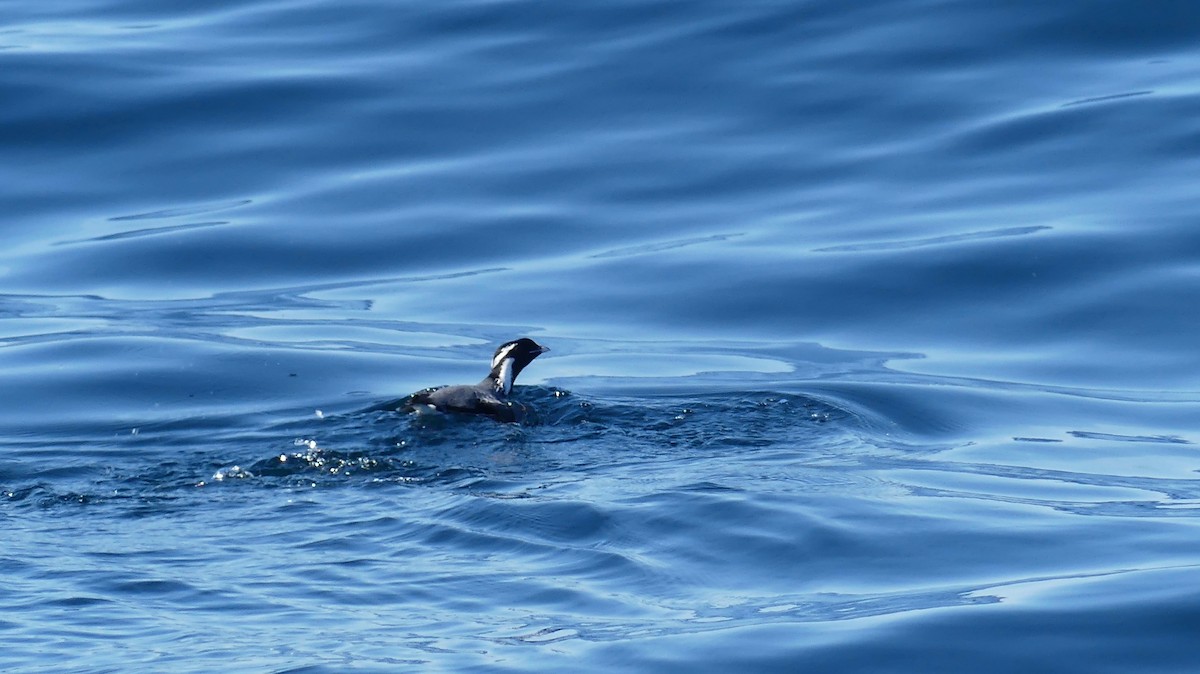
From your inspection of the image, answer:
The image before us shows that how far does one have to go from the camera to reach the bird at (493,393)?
11117mm

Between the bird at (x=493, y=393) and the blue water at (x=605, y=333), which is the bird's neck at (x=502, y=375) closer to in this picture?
the bird at (x=493, y=393)

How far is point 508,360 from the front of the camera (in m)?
11.9

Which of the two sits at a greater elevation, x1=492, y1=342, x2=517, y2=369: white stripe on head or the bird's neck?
x1=492, y1=342, x2=517, y2=369: white stripe on head

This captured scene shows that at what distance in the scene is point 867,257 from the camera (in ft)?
46.2

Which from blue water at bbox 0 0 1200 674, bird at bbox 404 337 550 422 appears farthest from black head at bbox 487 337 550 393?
blue water at bbox 0 0 1200 674

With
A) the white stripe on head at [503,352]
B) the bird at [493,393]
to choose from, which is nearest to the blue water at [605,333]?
the bird at [493,393]

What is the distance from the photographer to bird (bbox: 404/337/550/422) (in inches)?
438

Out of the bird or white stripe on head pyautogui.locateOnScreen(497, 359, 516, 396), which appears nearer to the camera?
the bird

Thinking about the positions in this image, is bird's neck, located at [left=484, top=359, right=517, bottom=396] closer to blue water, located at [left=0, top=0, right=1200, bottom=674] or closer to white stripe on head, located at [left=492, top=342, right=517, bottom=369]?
white stripe on head, located at [left=492, top=342, right=517, bottom=369]

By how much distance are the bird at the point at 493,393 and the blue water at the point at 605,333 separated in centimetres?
21

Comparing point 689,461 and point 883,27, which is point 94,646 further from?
point 883,27

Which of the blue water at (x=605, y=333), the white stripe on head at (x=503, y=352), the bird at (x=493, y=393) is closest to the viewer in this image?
the blue water at (x=605, y=333)

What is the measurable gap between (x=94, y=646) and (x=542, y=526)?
2.41 metres

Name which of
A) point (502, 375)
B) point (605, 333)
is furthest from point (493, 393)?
point (605, 333)
